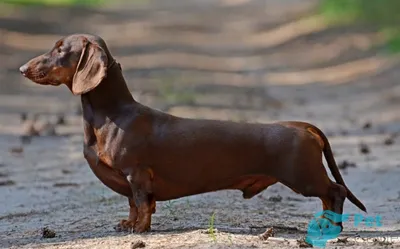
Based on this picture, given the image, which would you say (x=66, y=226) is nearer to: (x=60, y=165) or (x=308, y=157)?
(x=308, y=157)

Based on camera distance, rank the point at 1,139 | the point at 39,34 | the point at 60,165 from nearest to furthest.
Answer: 1. the point at 60,165
2. the point at 1,139
3. the point at 39,34

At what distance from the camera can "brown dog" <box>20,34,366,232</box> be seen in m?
6.19

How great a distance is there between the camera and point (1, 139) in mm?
12133

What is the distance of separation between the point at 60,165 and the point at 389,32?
1399 centimetres

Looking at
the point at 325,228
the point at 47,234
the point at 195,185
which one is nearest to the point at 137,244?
the point at 195,185

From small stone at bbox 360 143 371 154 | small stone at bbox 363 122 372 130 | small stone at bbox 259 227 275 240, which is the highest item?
small stone at bbox 363 122 372 130

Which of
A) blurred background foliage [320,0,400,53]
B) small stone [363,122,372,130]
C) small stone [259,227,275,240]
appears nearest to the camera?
small stone [259,227,275,240]

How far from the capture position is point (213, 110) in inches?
582

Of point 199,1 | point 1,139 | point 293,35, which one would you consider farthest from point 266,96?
point 199,1

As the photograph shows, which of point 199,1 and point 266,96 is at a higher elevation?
point 199,1

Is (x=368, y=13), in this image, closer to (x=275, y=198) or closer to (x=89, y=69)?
(x=275, y=198)

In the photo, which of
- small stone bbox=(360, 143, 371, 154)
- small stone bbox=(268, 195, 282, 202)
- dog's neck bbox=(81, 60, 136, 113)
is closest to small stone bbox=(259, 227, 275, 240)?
dog's neck bbox=(81, 60, 136, 113)

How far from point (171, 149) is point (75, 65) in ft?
2.50

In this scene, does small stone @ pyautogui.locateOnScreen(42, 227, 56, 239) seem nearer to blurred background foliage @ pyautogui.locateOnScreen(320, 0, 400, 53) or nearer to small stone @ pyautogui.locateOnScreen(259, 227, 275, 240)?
small stone @ pyautogui.locateOnScreen(259, 227, 275, 240)
